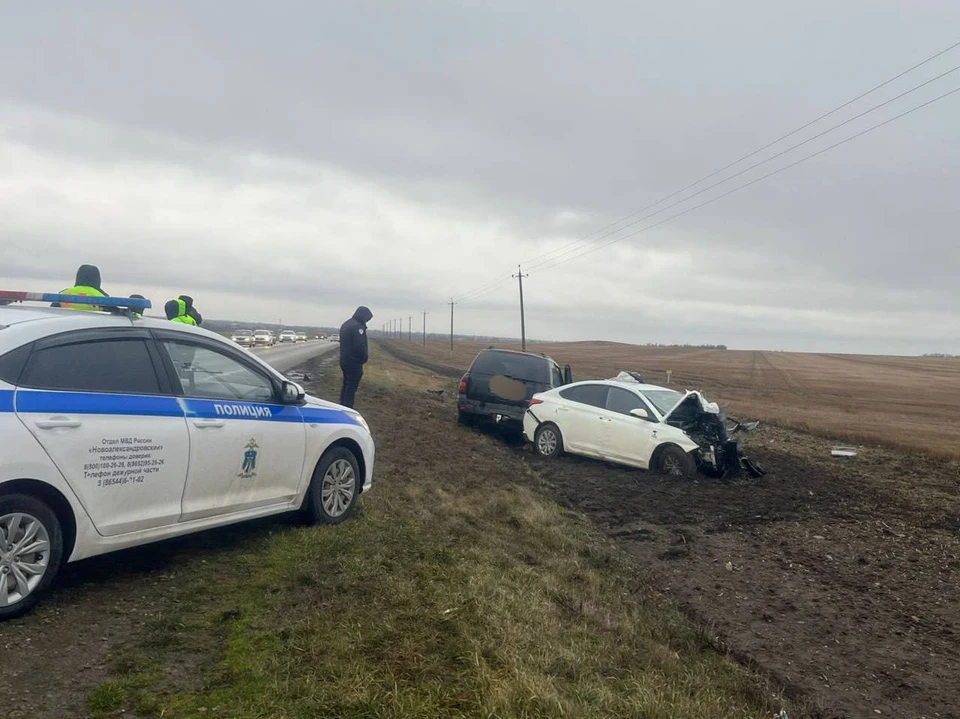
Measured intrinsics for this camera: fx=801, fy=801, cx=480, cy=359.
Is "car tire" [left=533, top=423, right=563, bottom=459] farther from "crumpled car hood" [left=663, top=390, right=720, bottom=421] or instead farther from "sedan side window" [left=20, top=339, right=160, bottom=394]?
"sedan side window" [left=20, top=339, right=160, bottom=394]

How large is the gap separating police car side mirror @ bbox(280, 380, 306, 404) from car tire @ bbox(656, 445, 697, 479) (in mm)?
7015

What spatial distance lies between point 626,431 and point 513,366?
11.5ft

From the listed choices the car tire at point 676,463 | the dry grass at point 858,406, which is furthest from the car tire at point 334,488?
the dry grass at point 858,406

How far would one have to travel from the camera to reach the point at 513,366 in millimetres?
15586

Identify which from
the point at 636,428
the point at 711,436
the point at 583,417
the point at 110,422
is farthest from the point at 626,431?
the point at 110,422

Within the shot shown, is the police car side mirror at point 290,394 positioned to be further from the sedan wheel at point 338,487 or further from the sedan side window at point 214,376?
the sedan wheel at point 338,487

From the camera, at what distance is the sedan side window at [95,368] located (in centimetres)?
467

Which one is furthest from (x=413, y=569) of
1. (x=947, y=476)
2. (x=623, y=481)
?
(x=947, y=476)

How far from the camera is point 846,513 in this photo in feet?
33.9

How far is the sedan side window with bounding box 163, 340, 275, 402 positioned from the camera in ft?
18.6

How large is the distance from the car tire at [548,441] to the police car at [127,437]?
741 cm

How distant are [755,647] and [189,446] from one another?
4.29 metres

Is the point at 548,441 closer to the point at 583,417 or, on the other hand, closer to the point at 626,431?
the point at 583,417

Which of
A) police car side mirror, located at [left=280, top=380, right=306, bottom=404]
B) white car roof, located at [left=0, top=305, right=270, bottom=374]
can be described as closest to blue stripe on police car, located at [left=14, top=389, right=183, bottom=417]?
white car roof, located at [left=0, top=305, right=270, bottom=374]
